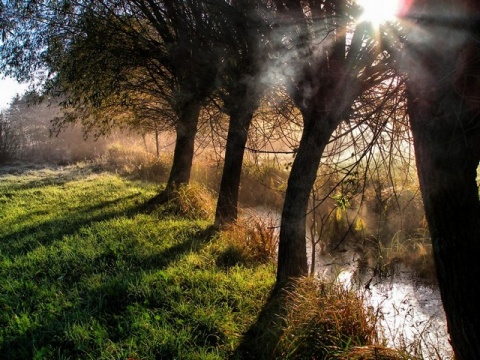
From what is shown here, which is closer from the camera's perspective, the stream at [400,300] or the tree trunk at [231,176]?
the stream at [400,300]

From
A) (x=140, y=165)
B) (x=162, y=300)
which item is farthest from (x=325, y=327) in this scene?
(x=140, y=165)

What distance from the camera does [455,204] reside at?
Answer: 256 centimetres

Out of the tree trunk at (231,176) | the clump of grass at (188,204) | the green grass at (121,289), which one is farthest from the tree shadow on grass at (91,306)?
the clump of grass at (188,204)

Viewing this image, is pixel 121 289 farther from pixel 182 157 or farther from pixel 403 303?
pixel 182 157

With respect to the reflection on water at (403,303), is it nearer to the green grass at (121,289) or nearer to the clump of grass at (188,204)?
the green grass at (121,289)

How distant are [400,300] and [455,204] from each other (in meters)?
4.17

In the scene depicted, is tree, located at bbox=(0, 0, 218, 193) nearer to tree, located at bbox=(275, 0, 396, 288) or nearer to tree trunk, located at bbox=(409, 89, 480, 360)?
tree, located at bbox=(275, 0, 396, 288)

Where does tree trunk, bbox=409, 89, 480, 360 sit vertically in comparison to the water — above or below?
above

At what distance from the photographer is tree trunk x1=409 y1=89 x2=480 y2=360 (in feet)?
8.20

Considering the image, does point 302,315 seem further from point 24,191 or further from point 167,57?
point 24,191

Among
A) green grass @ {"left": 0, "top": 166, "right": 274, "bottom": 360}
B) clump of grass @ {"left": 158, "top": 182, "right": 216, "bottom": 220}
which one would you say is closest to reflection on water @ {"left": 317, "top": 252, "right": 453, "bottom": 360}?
green grass @ {"left": 0, "top": 166, "right": 274, "bottom": 360}

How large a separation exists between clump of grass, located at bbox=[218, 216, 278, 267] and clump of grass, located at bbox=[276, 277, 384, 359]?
6.49ft

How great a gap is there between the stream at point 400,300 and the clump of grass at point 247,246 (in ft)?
1.39

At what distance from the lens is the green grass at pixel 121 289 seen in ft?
11.7
